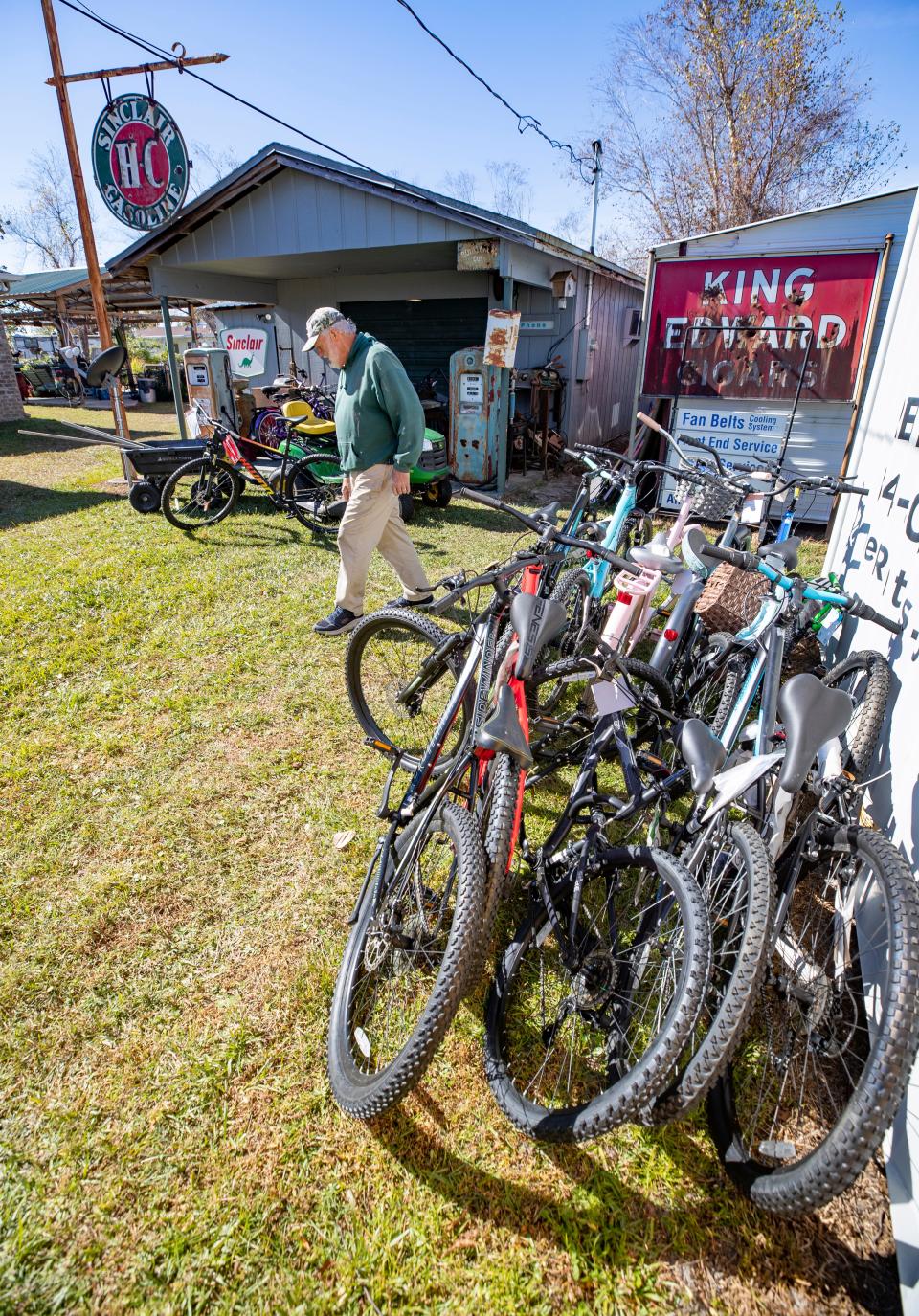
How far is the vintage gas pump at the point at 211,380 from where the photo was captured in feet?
29.2

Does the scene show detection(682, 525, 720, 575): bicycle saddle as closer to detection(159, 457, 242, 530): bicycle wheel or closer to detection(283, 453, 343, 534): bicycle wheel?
detection(283, 453, 343, 534): bicycle wheel

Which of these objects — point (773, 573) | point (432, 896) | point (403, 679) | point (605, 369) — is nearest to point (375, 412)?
point (403, 679)

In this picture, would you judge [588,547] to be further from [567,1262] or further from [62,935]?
[62,935]

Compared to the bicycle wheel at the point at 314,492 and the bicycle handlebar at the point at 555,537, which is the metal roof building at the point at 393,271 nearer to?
the bicycle wheel at the point at 314,492

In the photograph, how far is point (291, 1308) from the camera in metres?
1.48

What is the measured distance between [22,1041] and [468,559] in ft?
16.6

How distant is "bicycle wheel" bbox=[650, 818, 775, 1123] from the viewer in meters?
1.43

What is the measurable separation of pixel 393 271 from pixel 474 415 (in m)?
4.06

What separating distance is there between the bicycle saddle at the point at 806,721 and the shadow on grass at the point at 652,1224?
1071 millimetres

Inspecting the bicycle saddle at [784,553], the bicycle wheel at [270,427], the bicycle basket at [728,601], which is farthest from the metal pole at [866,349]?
the bicycle wheel at [270,427]

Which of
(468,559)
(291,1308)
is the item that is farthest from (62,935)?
(468,559)

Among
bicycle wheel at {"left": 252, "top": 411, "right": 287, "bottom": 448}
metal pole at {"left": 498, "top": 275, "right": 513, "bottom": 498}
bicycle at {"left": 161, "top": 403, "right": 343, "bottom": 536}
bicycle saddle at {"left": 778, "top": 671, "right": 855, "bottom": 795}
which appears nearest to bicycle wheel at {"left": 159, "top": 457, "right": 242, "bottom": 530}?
bicycle at {"left": 161, "top": 403, "right": 343, "bottom": 536}

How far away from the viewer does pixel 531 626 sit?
1.99 meters

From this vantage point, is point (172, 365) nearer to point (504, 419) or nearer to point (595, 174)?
point (504, 419)
